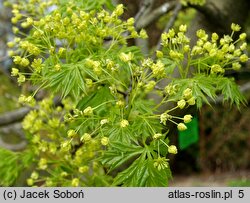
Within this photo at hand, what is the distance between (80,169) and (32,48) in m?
0.41

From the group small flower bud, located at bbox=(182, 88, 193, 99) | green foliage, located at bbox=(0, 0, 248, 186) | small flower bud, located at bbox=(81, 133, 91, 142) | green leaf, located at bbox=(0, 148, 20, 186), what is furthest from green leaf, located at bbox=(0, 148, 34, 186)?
small flower bud, located at bbox=(182, 88, 193, 99)

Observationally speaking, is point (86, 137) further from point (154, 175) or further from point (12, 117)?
point (12, 117)

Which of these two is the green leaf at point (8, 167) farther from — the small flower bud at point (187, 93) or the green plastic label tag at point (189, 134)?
the small flower bud at point (187, 93)

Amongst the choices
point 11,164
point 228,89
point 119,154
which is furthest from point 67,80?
point 11,164

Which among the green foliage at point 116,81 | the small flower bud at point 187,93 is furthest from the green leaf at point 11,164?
the small flower bud at point 187,93

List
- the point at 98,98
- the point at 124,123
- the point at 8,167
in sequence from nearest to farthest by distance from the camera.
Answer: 1. the point at 124,123
2. the point at 98,98
3. the point at 8,167

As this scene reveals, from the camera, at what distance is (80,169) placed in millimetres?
1249

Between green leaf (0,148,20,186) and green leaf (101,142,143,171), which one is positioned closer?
green leaf (101,142,143,171)

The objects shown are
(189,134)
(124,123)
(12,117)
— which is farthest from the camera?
(12,117)

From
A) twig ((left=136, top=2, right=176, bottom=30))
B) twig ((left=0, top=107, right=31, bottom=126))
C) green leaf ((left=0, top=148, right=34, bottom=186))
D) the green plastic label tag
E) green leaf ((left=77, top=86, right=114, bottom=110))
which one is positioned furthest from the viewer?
twig ((left=0, top=107, right=31, bottom=126))

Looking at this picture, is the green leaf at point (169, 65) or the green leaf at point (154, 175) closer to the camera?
the green leaf at point (154, 175)

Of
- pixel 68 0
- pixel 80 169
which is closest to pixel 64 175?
pixel 80 169

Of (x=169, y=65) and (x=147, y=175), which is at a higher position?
(x=169, y=65)

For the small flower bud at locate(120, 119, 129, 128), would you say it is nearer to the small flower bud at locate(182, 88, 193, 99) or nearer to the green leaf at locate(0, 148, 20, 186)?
the small flower bud at locate(182, 88, 193, 99)
